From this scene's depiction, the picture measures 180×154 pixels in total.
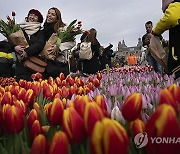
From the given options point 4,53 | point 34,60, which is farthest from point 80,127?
point 4,53

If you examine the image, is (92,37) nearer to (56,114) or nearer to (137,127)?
(56,114)

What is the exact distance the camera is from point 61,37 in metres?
5.61

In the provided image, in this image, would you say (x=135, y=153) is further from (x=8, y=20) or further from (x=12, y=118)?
(x=8, y=20)

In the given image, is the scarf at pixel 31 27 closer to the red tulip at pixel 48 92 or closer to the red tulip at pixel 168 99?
the red tulip at pixel 48 92

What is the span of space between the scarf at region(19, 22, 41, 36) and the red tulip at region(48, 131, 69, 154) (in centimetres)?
466

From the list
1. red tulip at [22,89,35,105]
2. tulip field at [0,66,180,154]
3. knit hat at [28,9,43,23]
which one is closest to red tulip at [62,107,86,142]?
tulip field at [0,66,180,154]

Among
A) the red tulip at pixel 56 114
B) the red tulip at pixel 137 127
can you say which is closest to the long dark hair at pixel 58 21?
the red tulip at pixel 56 114

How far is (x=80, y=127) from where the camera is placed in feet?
3.22

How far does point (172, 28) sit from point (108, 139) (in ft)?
11.6

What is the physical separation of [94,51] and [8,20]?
426 cm

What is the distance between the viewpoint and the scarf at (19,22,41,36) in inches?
214

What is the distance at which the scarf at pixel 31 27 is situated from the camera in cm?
543

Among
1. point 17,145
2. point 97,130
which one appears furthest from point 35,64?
point 97,130

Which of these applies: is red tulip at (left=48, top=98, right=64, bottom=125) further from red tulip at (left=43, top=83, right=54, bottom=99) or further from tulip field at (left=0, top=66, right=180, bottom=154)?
red tulip at (left=43, top=83, right=54, bottom=99)
